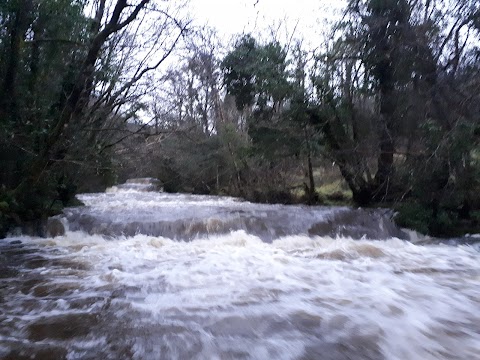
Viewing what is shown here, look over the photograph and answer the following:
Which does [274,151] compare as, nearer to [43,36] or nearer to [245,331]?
[43,36]

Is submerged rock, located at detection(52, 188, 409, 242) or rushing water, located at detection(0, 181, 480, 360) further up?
submerged rock, located at detection(52, 188, 409, 242)

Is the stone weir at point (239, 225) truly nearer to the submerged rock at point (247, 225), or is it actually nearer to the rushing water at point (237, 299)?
the submerged rock at point (247, 225)

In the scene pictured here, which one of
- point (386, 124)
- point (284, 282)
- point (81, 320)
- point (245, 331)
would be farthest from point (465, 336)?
point (386, 124)

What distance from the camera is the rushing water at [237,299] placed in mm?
4562

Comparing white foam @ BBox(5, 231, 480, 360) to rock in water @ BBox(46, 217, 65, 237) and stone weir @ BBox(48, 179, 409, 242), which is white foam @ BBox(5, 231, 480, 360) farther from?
rock in water @ BBox(46, 217, 65, 237)

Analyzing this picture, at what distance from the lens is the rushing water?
180 inches

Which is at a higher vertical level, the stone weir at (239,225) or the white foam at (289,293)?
the stone weir at (239,225)

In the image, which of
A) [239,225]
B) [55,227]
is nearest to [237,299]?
[239,225]

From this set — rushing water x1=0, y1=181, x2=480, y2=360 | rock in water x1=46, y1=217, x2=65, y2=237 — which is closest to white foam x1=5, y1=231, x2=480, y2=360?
rushing water x1=0, y1=181, x2=480, y2=360

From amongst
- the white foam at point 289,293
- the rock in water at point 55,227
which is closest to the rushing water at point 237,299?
the white foam at point 289,293

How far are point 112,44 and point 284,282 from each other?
11.6 meters

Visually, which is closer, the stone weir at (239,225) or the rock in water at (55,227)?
the stone weir at (239,225)

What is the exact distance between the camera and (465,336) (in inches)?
188

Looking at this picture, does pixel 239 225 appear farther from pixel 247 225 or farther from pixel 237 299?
pixel 237 299
